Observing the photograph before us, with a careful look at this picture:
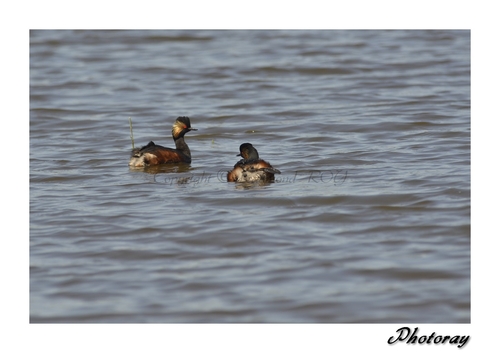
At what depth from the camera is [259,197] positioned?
9.14 metres

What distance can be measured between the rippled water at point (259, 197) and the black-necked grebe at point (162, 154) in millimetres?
183

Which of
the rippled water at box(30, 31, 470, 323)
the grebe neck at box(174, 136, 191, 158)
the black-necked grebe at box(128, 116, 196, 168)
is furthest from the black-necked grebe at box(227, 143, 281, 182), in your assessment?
the grebe neck at box(174, 136, 191, 158)

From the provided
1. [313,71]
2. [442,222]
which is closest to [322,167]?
[442,222]

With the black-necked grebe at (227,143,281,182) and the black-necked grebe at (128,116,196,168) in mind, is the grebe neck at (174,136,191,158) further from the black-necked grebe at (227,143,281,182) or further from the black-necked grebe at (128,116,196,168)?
the black-necked grebe at (227,143,281,182)

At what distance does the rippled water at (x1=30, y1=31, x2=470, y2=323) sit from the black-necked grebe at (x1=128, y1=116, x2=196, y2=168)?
0.18m

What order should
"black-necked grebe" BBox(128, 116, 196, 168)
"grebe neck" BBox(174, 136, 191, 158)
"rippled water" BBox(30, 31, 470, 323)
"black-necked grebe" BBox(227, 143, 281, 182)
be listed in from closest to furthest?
1. "rippled water" BBox(30, 31, 470, 323)
2. "black-necked grebe" BBox(227, 143, 281, 182)
3. "black-necked grebe" BBox(128, 116, 196, 168)
4. "grebe neck" BBox(174, 136, 191, 158)

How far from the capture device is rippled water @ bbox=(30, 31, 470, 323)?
645cm

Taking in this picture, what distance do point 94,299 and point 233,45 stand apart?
17117 millimetres

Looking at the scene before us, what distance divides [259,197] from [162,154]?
8.21ft

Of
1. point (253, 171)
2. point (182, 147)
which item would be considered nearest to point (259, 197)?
point (253, 171)

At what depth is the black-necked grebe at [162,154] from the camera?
1107 cm

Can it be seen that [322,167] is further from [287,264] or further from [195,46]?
[195,46]

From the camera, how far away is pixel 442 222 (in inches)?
314

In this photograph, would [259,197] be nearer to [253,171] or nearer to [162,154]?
[253,171]
